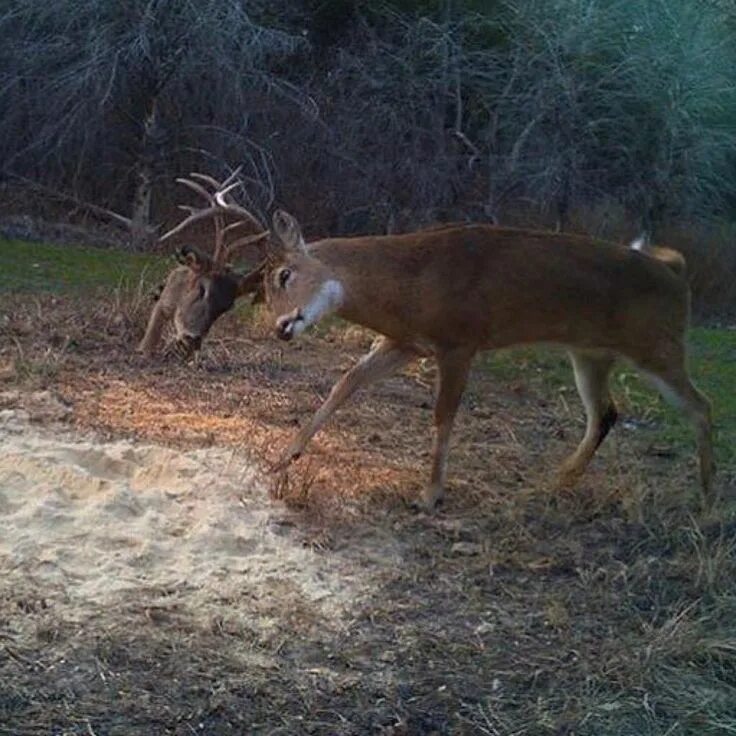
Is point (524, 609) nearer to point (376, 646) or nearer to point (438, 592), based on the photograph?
point (438, 592)

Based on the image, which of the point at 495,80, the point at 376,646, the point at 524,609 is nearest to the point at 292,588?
the point at 376,646

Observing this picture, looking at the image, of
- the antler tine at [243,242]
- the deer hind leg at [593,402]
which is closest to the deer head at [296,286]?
the antler tine at [243,242]

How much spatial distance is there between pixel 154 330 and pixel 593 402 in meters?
3.40

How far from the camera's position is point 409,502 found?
731 centimetres

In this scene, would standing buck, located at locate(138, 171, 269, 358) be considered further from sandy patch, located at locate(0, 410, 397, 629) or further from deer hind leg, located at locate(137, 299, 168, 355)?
sandy patch, located at locate(0, 410, 397, 629)

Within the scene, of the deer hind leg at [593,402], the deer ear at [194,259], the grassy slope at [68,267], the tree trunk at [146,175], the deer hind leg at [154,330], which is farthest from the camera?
the tree trunk at [146,175]

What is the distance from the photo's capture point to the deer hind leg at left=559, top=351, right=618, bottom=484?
317 inches

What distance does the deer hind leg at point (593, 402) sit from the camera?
8055 millimetres

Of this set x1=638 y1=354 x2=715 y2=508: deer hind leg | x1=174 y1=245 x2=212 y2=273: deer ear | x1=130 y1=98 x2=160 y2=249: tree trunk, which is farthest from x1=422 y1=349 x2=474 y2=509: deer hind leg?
x1=130 y1=98 x2=160 y2=249: tree trunk

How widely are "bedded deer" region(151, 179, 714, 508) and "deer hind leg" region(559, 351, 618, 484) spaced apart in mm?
50

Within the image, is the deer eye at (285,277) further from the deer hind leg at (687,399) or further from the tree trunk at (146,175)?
the tree trunk at (146,175)

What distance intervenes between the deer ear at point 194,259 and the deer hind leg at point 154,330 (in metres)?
0.54

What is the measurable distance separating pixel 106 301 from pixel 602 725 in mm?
7555

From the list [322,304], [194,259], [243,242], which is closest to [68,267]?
[194,259]
